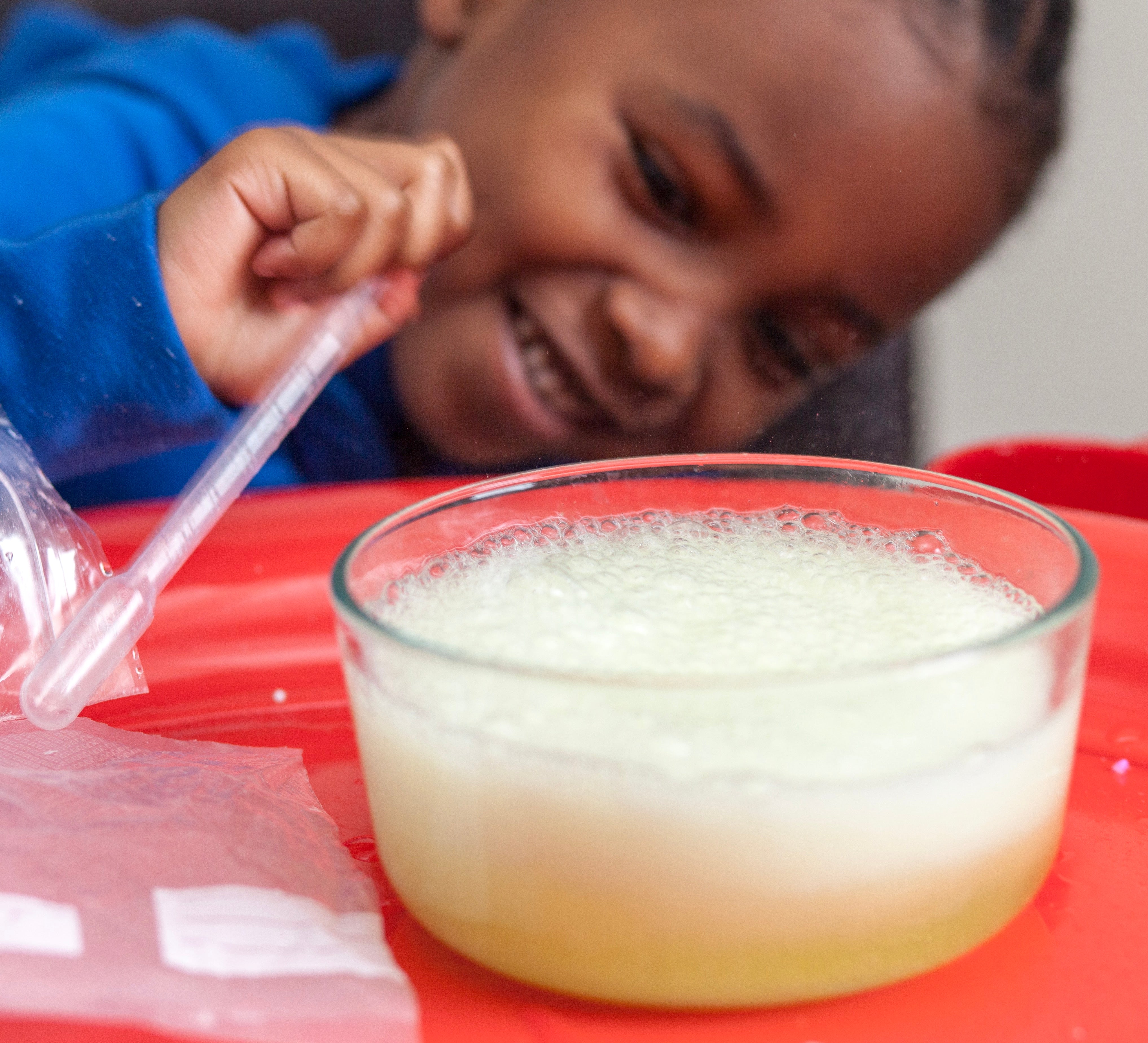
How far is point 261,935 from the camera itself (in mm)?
228

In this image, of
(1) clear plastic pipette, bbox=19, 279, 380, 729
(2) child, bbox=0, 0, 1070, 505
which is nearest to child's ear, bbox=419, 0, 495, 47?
(2) child, bbox=0, 0, 1070, 505

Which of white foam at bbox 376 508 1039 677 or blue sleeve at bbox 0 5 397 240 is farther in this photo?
blue sleeve at bbox 0 5 397 240

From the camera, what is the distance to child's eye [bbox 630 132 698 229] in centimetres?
70

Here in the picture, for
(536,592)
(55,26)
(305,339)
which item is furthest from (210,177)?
(55,26)

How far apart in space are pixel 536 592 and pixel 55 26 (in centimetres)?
111

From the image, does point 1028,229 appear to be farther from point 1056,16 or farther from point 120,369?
point 120,369

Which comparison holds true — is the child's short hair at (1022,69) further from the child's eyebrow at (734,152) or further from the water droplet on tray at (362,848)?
the water droplet on tray at (362,848)

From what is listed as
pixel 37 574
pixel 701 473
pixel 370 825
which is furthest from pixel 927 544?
pixel 37 574

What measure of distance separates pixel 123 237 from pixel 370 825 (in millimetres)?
325

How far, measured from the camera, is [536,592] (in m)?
Answer: 0.29

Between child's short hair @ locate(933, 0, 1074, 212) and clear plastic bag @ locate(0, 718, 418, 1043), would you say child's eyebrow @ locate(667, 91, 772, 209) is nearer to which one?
child's short hair @ locate(933, 0, 1074, 212)

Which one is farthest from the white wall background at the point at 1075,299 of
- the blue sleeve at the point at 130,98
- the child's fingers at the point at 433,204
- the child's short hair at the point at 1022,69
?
the blue sleeve at the point at 130,98

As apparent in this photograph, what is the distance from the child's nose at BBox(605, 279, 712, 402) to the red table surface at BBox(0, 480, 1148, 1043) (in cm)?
23

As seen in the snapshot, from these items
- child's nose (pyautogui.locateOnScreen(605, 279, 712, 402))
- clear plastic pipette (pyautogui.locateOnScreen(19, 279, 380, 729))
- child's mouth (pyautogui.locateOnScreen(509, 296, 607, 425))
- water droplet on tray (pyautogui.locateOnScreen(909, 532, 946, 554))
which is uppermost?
water droplet on tray (pyautogui.locateOnScreen(909, 532, 946, 554))
